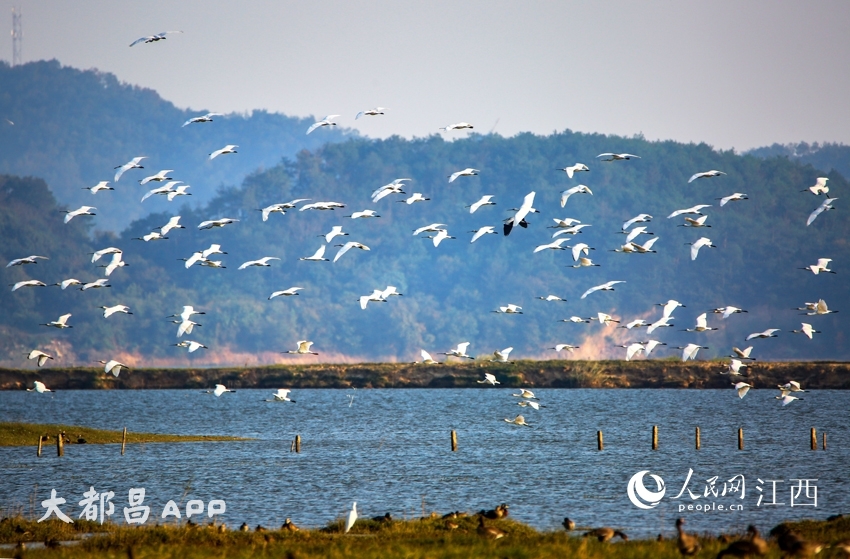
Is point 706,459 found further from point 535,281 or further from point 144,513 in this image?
point 535,281

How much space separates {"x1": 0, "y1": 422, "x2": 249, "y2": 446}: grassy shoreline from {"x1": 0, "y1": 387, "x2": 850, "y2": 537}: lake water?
3.90 feet

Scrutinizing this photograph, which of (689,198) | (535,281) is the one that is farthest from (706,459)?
(689,198)

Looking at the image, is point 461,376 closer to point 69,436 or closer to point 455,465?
point 69,436

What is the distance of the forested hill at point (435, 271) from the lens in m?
140

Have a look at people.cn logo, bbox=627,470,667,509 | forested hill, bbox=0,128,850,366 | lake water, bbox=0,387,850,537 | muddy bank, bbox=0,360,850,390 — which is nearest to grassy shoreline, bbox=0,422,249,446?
lake water, bbox=0,387,850,537

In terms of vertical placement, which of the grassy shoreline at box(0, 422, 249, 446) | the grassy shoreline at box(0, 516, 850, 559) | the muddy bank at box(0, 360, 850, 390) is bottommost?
the grassy shoreline at box(0, 516, 850, 559)

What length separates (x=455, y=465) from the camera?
47062mm

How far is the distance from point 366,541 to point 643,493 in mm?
14441

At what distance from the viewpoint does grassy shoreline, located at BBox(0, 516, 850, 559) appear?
2250 cm

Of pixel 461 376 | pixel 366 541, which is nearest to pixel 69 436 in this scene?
pixel 366 541

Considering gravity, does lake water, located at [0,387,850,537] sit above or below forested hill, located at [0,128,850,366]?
below

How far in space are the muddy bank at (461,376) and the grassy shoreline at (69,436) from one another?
42484mm

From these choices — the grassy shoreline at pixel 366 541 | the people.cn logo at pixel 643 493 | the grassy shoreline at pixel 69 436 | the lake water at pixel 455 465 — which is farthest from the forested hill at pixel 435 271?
the grassy shoreline at pixel 366 541

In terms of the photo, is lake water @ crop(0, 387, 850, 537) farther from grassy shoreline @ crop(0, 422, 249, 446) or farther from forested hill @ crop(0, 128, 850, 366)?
forested hill @ crop(0, 128, 850, 366)
